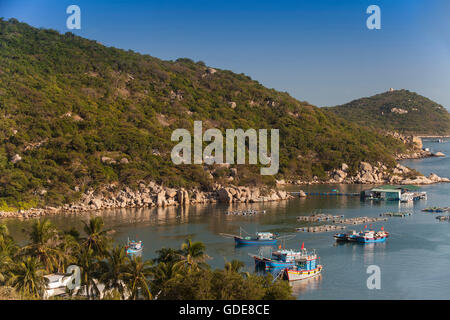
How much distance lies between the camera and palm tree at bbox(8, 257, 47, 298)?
1527cm

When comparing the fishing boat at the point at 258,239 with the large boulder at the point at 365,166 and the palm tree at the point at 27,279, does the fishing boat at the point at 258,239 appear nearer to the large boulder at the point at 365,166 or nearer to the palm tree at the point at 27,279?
the palm tree at the point at 27,279

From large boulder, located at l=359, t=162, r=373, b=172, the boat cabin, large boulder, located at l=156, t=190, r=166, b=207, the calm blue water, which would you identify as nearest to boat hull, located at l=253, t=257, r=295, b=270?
the calm blue water

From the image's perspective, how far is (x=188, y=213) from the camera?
142ft

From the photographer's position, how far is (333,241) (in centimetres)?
3378

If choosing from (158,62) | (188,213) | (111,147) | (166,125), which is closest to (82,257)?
(188,213)

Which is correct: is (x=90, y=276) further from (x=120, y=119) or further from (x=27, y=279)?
(x=120, y=119)

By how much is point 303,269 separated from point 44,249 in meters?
13.1

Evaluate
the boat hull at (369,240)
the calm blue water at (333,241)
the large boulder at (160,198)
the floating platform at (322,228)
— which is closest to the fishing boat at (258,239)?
the calm blue water at (333,241)

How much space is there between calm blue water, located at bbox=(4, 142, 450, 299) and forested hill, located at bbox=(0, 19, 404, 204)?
21.7 ft

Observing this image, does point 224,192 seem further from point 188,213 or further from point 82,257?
point 82,257

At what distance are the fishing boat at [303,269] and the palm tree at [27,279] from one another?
12998mm

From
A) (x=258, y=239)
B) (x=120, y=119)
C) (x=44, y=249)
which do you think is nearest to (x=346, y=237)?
(x=258, y=239)

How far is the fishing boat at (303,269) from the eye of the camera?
2522cm
